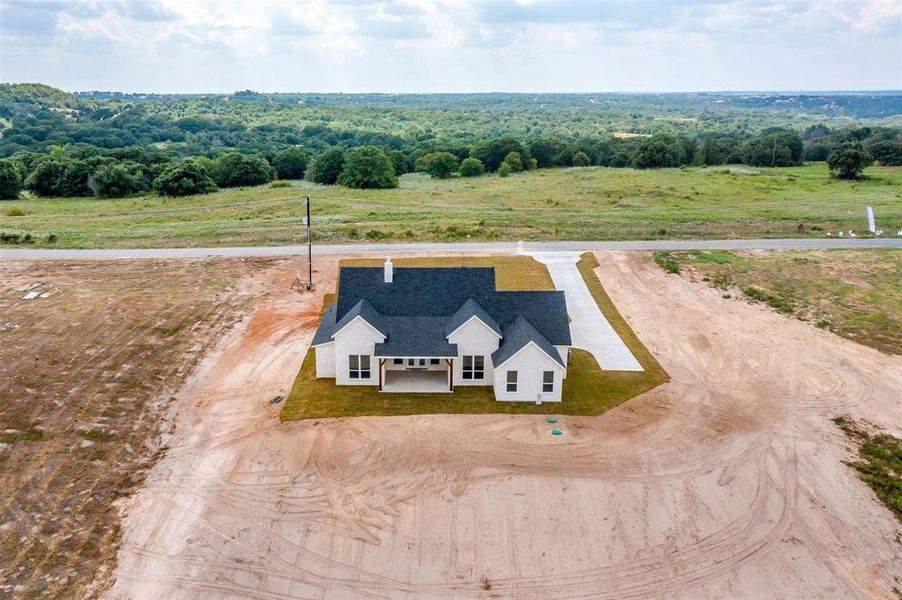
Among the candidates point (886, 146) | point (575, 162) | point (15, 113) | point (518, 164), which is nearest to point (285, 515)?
point (518, 164)

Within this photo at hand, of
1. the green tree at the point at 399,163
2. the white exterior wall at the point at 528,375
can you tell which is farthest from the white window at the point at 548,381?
the green tree at the point at 399,163

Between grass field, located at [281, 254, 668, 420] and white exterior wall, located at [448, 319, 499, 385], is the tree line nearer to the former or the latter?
grass field, located at [281, 254, 668, 420]

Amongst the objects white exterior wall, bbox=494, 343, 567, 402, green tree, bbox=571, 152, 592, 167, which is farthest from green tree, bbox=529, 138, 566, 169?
white exterior wall, bbox=494, 343, 567, 402

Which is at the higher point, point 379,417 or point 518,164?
point 518,164

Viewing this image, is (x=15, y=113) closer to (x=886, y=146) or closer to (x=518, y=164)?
(x=518, y=164)

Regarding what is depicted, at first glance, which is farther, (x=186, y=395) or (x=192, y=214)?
(x=192, y=214)
